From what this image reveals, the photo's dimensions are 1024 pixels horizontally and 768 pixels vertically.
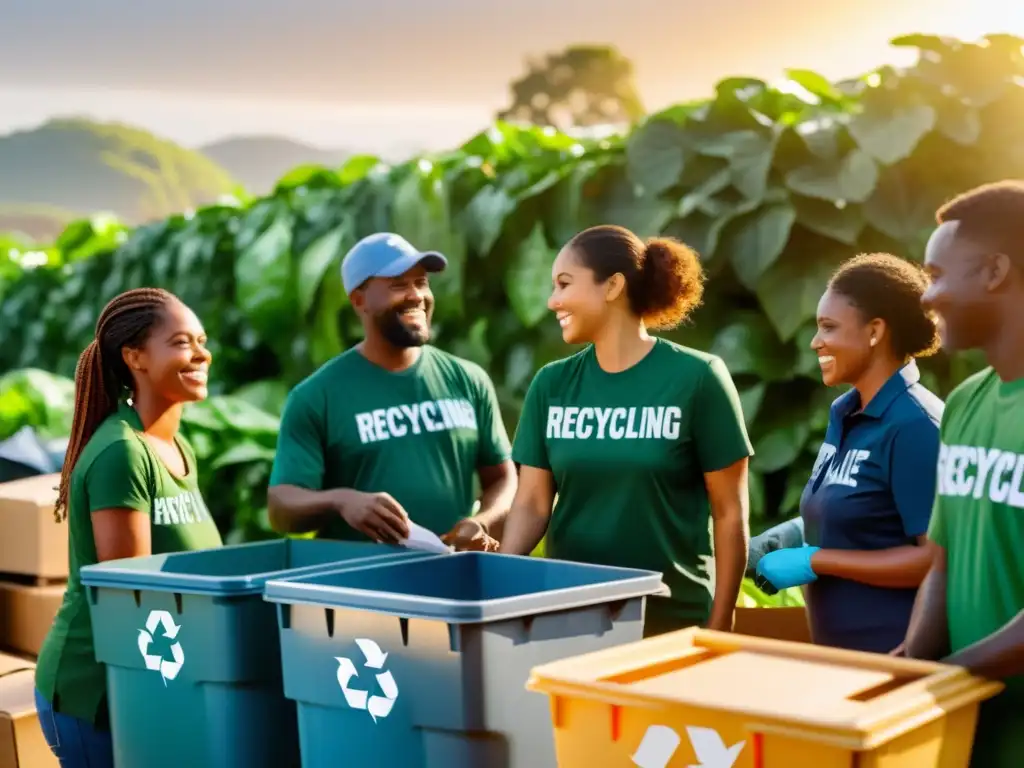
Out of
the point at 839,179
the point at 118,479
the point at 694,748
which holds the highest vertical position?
the point at 839,179

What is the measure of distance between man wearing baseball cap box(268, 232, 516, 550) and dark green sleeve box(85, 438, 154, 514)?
0.65 m

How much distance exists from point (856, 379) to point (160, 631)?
176 cm

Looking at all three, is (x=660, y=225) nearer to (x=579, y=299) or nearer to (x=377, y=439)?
(x=377, y=439)

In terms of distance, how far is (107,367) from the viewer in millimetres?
3887

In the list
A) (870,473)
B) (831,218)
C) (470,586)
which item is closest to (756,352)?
(831,218)

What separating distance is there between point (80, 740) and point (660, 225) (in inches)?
131

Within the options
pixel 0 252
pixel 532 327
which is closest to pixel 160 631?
pixel 532 327

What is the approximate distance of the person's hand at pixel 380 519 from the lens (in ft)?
12.9

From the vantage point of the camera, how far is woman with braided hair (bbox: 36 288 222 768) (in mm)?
3572

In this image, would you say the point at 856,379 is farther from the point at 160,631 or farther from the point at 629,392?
the point at 160,631

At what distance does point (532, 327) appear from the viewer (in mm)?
6742

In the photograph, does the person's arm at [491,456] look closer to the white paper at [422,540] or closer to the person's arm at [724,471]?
the white paper at [422,540]

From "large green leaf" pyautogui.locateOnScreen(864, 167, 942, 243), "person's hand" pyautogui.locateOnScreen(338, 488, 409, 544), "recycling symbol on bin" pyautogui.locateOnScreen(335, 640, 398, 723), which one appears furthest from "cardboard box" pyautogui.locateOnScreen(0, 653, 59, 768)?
"large green leaf" pyautogui.locateOnScreen(864, 167, 942, 243)

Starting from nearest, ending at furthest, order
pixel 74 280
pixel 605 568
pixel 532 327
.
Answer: pixel 605 568 → pixel 532 327 → pixel 74 280
